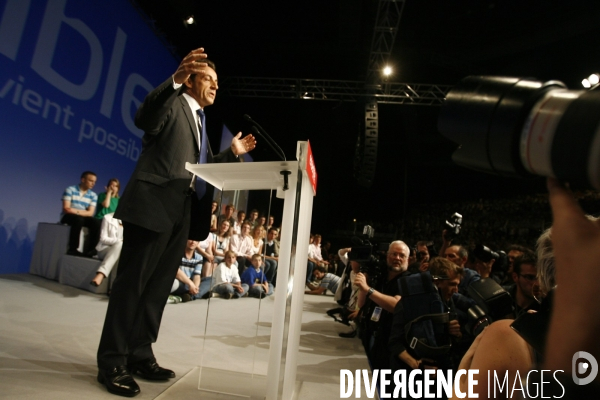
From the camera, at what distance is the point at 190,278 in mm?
4012

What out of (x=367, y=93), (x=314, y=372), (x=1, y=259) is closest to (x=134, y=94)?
(x=1, y=259)

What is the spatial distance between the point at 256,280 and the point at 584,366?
4.02ft

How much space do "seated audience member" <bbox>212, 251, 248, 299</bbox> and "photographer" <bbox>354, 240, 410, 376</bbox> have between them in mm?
995

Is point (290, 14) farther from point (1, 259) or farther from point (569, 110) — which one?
point (569, 110)

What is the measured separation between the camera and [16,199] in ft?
12.4

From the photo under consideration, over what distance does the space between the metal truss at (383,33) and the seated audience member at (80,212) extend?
4.14 metres

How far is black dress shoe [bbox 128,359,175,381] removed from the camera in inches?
58.4

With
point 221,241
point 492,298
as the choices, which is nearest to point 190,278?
point 221,241

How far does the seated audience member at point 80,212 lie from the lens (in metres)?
4.09

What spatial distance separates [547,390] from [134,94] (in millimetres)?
5783

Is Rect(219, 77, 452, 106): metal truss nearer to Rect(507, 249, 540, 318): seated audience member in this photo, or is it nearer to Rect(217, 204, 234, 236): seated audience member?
Rect(507, 249, 540, 318): seated audience member

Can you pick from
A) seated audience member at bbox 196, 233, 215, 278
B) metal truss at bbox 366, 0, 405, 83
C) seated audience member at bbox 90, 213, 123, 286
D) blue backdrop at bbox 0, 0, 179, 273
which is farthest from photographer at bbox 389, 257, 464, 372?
metal truss at bbox 366, 0, 405, 83

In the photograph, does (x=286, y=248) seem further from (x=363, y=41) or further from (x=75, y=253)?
(x=363, y=41)

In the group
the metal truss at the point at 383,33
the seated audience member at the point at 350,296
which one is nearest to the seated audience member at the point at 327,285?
the seated audience member at the point at 350,296
